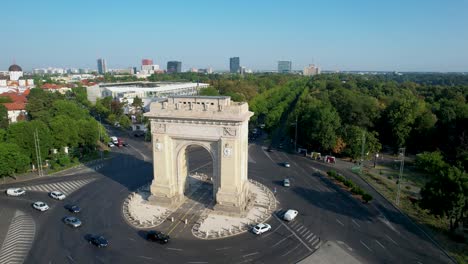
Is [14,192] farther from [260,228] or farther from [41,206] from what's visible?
[260,228]

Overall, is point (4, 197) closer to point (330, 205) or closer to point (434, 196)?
point (330, 205)

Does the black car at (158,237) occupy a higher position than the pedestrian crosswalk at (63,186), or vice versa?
the black car at (158,237)

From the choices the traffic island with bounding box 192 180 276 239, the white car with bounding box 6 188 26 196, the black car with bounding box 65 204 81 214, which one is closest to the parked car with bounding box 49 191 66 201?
the black car with bounding box 65 204 81 214

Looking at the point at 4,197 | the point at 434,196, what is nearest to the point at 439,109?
the point at 434,196

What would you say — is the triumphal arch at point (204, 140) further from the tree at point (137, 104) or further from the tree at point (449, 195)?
the tree at point (137, 104)

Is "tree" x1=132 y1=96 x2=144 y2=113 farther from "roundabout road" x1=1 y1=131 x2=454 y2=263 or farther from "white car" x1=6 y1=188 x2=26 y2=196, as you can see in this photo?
"white car" x1=6 y1=188 x2=26 y2=196

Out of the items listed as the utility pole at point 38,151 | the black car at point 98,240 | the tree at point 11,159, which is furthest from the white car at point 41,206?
the utility pole at point 38,151
